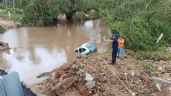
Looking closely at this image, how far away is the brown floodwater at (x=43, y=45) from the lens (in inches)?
639

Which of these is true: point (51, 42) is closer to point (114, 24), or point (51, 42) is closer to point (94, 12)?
point (114, 24)

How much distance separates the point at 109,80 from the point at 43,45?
11.3 meters

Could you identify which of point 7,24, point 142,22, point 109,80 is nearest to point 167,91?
point 109,80

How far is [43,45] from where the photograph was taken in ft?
70.5

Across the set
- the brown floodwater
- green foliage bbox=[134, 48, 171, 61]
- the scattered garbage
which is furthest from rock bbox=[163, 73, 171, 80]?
the brown floodwater

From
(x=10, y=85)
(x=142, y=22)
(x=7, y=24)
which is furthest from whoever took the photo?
(x=7, y=24)

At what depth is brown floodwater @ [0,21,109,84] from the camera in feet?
53.2

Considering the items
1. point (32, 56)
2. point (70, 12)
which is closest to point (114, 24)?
point (32, 56)

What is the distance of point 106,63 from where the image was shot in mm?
12164

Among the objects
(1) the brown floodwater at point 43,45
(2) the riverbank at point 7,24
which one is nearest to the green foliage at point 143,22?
(1) the brown floodwater at point 43,45

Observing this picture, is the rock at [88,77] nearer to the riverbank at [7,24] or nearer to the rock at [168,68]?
the rock at [168,68]

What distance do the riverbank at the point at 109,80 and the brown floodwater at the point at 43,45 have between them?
9.08 ft

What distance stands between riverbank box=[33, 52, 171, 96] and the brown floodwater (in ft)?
9.08

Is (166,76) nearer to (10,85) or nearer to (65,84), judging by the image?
(65,84)
